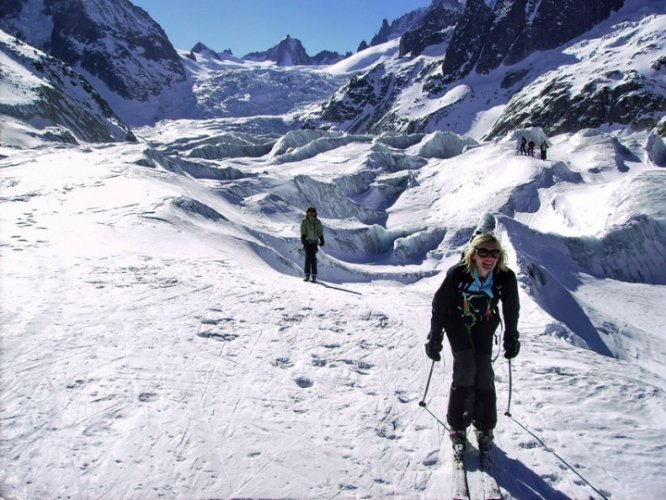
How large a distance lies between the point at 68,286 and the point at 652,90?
7814cm

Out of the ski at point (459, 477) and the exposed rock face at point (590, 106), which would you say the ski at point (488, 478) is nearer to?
the ski at point (459, 477)

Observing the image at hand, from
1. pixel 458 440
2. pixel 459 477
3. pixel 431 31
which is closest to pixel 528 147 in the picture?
pixel 458 440

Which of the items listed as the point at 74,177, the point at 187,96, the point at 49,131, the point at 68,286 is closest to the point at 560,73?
the point at 49,131

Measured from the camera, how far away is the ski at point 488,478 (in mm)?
4027

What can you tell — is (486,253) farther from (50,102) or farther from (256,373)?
(50,102)

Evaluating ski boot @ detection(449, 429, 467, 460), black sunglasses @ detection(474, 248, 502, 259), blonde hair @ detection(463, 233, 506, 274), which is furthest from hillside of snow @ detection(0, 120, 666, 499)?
black sunglasses @ detection(474, 248, 502, 259)

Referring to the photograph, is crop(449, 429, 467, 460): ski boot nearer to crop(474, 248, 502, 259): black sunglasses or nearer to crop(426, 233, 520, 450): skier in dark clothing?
crop(426, 233, 520, 450): skier in dark clothing

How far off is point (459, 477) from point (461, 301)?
1537 mm

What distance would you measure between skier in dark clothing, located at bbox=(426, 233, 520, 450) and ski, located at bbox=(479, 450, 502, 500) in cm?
11

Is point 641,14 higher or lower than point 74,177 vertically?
higher

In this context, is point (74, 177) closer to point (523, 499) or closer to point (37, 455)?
point (37, 455)

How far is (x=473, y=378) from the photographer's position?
4.35 metres

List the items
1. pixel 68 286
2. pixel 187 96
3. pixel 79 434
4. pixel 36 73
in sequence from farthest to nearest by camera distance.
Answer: pixel 187 96 → pixel 36 73 → pixel 68 286 → pixel 79 434

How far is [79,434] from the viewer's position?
4.40 meters
